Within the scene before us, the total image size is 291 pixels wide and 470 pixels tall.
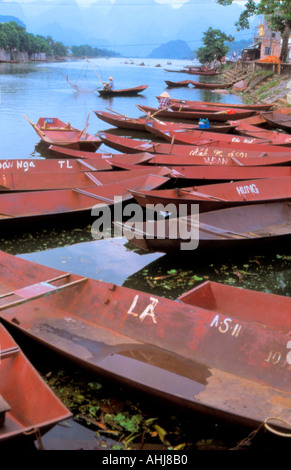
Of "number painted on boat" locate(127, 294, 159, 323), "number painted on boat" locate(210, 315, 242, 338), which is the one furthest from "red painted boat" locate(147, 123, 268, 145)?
"number painted on boat" locate(210, 315, 242, 338)

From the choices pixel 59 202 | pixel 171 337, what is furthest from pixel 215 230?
pixel 59 202

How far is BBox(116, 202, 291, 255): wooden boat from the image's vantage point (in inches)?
265

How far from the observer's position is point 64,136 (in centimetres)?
1536

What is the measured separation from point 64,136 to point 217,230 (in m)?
9.30

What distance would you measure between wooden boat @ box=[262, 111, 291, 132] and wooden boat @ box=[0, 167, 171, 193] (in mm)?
9770

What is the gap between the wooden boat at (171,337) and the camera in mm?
4078

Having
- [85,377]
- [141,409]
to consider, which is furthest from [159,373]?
[85,377]

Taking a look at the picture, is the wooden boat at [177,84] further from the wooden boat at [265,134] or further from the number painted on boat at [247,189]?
the number painted on boat at [247,189]

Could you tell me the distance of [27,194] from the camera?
28.7 ft

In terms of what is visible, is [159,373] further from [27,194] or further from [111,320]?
[27,194]

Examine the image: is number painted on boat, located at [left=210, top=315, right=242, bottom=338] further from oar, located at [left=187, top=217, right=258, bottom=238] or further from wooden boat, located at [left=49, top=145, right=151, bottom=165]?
wooden boat, located at [left=49, top=145, right=151, bottom=165]

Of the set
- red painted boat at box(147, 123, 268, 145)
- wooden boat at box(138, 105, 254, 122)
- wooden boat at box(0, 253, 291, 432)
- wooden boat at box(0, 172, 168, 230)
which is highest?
wooden boat at box(138, 105, 254, 122)

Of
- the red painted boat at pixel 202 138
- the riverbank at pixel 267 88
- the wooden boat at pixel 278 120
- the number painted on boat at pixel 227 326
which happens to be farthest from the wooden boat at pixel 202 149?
the riverbank at pixel 267 88

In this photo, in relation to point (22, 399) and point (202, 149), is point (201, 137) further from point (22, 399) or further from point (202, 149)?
point (22, 399)
